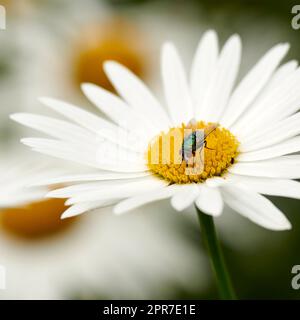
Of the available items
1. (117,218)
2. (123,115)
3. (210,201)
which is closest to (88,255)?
(117,218)

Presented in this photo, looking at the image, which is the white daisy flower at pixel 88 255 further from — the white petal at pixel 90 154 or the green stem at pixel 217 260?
the green stem at pixel 217 260

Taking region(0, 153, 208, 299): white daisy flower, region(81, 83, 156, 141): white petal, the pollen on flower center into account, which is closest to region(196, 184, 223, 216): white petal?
the pollen on flower center

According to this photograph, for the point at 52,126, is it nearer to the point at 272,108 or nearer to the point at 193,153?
the point at 193,153

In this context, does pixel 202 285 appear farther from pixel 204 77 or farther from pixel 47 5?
pixel 47 5

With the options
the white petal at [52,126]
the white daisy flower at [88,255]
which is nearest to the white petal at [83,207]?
the white petal at [52,126]

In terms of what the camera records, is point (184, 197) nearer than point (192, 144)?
Yes

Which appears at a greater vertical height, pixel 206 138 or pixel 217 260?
pixel 206 138
